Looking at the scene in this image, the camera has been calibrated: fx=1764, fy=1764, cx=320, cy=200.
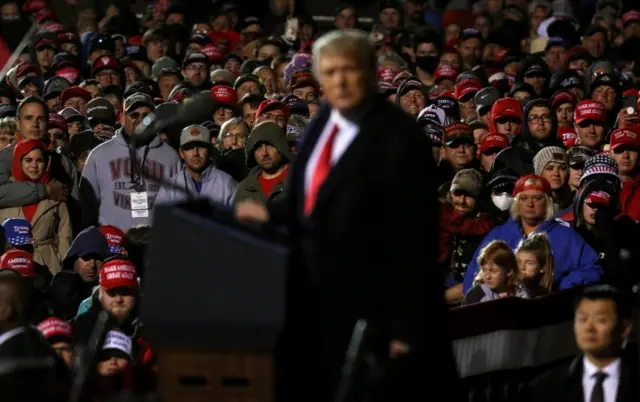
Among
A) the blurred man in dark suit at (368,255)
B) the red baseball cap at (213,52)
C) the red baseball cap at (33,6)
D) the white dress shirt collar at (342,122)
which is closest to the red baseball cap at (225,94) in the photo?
the red baseball cap at (213,52)

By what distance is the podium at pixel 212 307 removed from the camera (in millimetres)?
5559

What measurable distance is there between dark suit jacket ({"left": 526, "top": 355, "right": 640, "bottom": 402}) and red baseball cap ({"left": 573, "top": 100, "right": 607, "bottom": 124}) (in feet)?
22.3

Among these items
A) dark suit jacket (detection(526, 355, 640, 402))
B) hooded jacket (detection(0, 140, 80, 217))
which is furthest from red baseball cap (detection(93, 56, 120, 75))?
dark suit jacket (detection(526, 355, 640, 402))

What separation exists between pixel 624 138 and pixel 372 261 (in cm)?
692

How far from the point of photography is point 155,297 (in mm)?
5629

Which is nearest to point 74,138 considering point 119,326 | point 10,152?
point 10,152

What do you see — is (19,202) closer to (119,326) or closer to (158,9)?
(119,326)

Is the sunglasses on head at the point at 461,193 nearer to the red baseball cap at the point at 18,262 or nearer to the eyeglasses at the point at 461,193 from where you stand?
the eyeglasses at the point at 461,193

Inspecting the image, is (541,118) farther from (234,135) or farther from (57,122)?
(57,122)

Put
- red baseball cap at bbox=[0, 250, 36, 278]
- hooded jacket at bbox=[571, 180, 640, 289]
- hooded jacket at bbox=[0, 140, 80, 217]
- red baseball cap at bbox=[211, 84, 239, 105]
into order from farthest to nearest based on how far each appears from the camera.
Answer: red baseball cap at bbox=[211, 84, 239, 105] → hooded jacket at bbox=[0, 140, 80, 217] → red baseball cap at bbox=[0, 250, 36, 278] → hooded jacket at bbox=[571, 180, 640, 289]

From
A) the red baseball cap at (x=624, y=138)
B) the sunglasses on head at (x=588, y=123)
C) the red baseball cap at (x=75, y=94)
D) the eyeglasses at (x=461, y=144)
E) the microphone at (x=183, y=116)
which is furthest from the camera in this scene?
the red baseball cap at (x=75, y=94)

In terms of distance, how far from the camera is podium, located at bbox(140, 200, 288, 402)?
5559 millimetres

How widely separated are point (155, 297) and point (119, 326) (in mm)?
3660

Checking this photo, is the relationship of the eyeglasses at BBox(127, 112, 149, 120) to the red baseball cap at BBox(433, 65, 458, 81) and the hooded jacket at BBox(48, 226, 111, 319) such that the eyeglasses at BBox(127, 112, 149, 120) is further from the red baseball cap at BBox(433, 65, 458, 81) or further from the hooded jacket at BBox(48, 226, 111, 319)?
the red baseball cap at BBox(433, 65, 458, 81)
